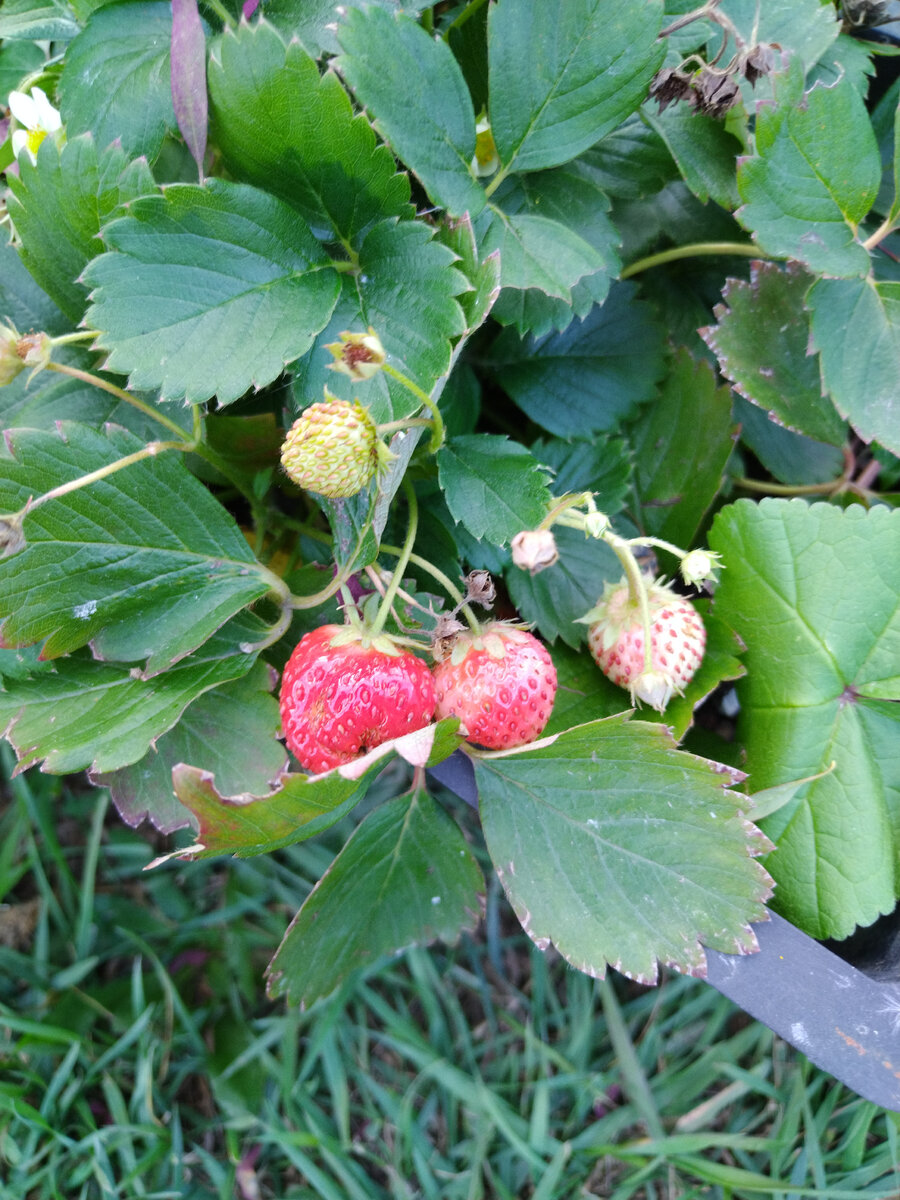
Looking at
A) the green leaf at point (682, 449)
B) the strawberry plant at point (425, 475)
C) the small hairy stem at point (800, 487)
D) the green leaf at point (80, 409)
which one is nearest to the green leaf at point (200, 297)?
the strawberry plant at point (425, 475)

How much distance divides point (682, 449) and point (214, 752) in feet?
1.41

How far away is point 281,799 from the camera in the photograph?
479 mm

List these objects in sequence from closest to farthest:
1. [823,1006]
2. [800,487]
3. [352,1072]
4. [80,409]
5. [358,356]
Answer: [358,356] < [823,1006] < [80,409] < [800,487] < [352,1072]

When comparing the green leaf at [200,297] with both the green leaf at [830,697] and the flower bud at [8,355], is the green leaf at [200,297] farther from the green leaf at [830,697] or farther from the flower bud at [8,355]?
the green leaf at [830,697]

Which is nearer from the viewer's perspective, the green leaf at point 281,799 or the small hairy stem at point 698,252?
the green leaf at point 281,799

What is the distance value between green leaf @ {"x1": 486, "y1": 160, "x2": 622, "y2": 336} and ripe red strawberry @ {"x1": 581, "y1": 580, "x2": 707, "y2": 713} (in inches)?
7.9

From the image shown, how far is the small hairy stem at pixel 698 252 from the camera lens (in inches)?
27.4

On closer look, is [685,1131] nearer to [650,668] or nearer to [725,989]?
[725,989]

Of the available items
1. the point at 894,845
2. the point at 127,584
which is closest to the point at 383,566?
the point at 127,584

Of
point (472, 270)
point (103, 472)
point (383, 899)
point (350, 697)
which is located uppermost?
point (472, 270)

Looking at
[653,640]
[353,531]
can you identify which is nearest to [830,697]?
[653,640]

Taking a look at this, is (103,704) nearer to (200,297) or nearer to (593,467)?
(200,297)

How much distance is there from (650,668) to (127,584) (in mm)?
336

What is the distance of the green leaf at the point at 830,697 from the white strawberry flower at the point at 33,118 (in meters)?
0.54
